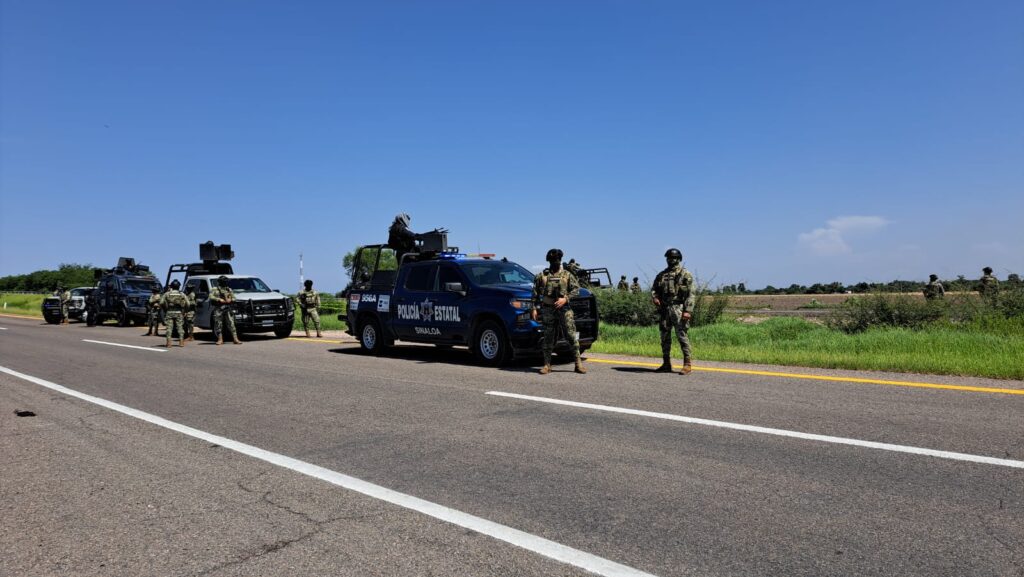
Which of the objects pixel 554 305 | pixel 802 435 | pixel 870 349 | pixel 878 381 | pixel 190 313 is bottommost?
pixel 802 435

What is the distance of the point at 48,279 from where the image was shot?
10406 cm

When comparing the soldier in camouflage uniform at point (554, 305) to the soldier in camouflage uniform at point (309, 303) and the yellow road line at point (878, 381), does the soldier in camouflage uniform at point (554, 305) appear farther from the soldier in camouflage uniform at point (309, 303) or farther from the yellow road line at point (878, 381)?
the soldier in camouflage uniform at point (309, 303)

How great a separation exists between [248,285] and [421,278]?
417 inches

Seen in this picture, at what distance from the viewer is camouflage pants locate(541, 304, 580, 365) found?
10812 millimetres

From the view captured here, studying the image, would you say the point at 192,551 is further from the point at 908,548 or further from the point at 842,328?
the point at 842,328

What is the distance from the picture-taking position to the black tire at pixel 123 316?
97.4 ft

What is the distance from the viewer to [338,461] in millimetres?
5609

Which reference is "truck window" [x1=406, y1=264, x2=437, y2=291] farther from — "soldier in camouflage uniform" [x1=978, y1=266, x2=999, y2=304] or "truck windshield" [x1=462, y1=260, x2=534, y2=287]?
"soldier in camouflage uniform" [x1=978, y1=266, x2=999, y2=304]

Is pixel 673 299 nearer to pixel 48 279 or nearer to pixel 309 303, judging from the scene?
pixel 309 303

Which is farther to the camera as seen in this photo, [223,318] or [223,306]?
[223,318]

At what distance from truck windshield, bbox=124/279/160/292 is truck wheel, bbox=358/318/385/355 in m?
20.2

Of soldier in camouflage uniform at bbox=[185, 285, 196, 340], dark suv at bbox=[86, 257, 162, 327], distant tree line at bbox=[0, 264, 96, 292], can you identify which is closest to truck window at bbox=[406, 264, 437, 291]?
soldier in camouflage uniform at bbox=[185, 285, 196, 340]

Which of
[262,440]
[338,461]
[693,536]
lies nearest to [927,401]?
[693,536]

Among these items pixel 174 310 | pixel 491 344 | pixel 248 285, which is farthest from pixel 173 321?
pixel 491 344
